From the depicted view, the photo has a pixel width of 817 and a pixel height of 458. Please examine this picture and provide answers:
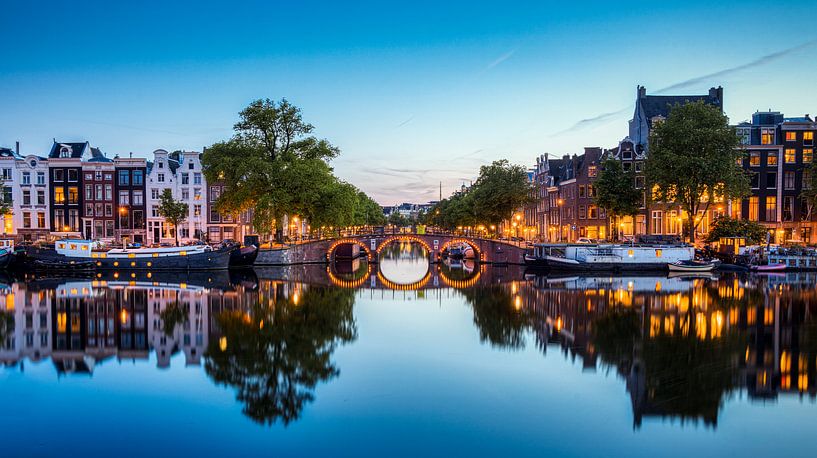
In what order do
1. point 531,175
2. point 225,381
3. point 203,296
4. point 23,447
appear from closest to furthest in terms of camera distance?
point 23,447, point 225,381, point 203,296, point 531,175

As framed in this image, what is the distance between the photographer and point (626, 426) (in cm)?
1339

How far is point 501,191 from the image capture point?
62.0 m

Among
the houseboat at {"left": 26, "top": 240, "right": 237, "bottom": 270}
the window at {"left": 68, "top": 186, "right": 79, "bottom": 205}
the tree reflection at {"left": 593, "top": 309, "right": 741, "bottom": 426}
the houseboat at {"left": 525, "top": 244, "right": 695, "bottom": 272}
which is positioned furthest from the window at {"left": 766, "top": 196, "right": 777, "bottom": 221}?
the window at {"left": 68, "top": 186, "right": 79, "bottom": 205}

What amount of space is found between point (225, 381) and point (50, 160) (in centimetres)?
5892

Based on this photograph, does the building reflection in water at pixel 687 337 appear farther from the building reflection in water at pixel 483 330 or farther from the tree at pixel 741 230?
the tree at pixel 741 230

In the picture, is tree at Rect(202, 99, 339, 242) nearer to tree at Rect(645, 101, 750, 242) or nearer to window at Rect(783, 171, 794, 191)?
tree at Rect(645, 101, 750, 242)

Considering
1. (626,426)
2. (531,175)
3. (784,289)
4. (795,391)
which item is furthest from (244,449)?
(531,175)

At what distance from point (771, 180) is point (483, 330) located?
46791 millimetres

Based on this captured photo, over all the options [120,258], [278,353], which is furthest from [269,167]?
[278,353]

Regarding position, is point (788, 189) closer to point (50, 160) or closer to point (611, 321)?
point (611, 321)

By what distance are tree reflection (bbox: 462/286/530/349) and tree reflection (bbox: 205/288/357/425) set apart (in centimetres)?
547

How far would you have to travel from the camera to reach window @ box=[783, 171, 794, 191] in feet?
190

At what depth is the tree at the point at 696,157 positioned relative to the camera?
4819 cm

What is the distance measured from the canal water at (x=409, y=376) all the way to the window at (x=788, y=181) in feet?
97.6
